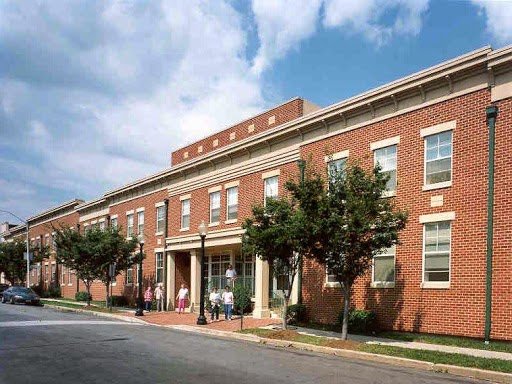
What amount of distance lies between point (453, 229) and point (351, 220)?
374cm

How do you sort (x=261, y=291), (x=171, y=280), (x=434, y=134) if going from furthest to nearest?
(x=171, y=280) → (x=261, y=291) → (x=434, y=134)

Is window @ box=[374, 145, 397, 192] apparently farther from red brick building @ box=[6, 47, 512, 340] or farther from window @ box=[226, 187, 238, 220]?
window @ box=[226, 187, 238, 220]

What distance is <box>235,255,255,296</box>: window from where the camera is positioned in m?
26.2

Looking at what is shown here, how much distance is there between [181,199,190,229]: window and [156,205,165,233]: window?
2332 millimetres

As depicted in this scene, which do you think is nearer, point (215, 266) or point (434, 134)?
point (434, 134)

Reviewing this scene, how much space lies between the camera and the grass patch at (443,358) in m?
11.4

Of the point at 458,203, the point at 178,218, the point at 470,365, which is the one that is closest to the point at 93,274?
the point at 178,218

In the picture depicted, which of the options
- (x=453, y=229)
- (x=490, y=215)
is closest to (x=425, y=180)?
(x=453, y=229)

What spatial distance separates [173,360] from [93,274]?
21.6 metres

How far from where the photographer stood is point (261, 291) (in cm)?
2306

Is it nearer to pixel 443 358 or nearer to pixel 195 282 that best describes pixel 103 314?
pixel 195 282

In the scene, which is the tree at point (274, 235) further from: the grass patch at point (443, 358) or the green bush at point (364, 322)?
the grass patch at point (443, 358)

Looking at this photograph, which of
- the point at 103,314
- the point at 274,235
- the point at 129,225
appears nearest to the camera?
the point at 274,235

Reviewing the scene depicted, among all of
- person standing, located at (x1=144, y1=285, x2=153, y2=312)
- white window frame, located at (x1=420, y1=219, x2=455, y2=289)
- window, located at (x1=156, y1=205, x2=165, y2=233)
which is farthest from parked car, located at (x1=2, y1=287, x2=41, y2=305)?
white window frame, located at (x1=420, y1=219, x2=455, y2=289)
